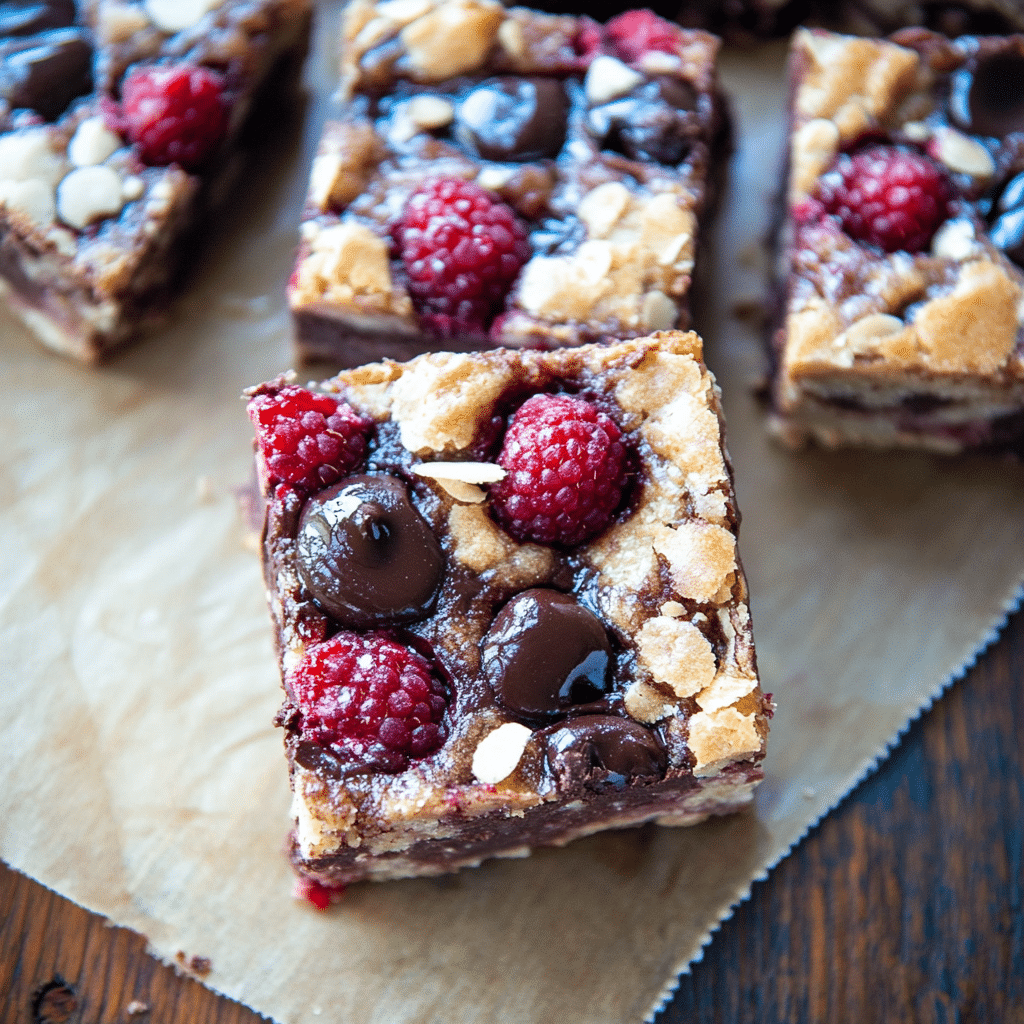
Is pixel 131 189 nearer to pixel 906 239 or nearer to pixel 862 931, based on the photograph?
pixel 906 239

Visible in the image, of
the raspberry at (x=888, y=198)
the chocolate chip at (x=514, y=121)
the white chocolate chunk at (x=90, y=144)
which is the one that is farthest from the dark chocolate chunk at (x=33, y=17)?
the raspberry at (x=888, y=198)

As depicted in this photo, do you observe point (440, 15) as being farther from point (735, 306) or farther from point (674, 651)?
point (674, 651)

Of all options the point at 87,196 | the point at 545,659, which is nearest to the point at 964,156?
the point at 545,659

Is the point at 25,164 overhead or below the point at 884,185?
overhead

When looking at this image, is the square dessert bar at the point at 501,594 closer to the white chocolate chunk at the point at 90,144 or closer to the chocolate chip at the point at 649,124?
the chocolate chip at the point at 649,124

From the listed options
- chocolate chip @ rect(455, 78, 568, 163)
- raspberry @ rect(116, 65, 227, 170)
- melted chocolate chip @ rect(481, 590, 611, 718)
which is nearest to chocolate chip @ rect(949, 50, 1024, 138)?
chocolate chip @ rect(455, 78, 568, 163)

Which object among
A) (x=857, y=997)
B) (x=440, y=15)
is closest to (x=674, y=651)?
(x=857, y=997)
